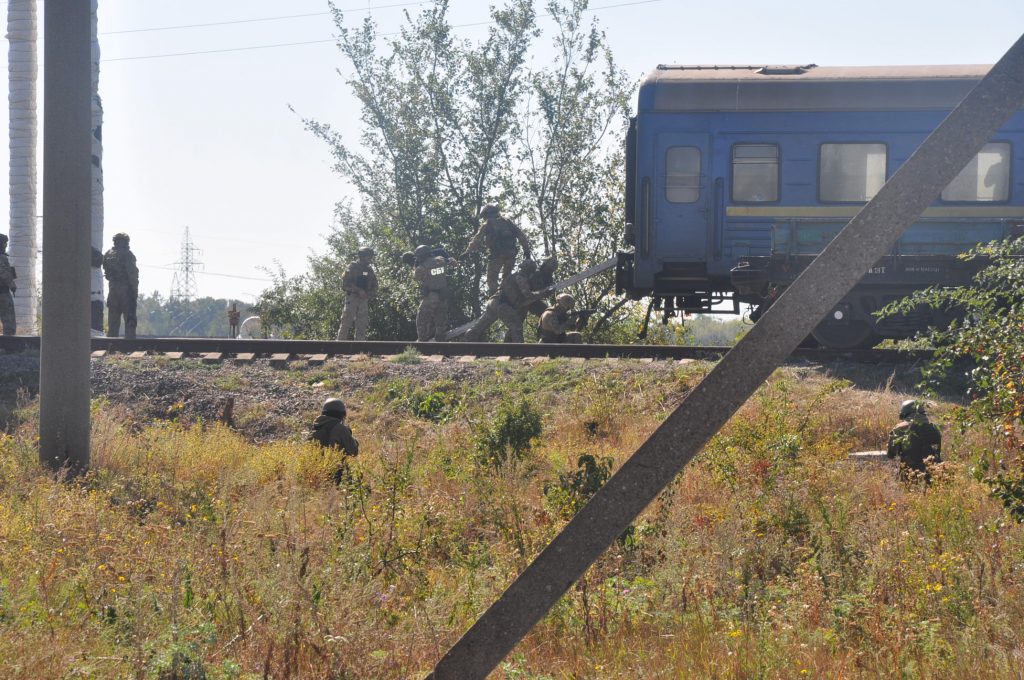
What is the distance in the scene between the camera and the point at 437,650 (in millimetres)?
4059

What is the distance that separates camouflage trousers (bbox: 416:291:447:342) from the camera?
51.2 feet

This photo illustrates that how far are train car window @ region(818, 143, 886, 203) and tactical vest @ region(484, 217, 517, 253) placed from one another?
5.02m

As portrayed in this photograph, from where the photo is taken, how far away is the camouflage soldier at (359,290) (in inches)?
619

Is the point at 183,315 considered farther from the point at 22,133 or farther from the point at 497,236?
the point at 497,236

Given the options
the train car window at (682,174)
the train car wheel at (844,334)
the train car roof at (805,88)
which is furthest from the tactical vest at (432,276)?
the train car wheel at (844,334)

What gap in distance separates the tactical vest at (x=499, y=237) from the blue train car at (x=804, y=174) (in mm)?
2854

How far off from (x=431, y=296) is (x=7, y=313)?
21.1ft

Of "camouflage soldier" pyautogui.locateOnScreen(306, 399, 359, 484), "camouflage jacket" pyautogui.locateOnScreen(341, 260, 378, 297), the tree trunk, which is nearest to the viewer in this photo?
"camouflage soldier" pyautogui.locateOnScreen(306, 399, 359, 484)

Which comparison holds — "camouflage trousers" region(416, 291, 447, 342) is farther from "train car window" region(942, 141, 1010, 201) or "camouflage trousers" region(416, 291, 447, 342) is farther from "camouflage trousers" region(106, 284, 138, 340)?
"train car window" region(942, 141, 1010, 201)

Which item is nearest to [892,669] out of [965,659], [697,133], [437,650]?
[965,659]

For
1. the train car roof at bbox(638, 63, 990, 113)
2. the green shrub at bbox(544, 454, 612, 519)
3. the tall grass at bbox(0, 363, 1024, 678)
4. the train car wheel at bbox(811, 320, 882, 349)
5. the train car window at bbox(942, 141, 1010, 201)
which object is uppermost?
the train car roof at bbox(638, 63, 990, 113)

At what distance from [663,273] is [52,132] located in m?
8.94

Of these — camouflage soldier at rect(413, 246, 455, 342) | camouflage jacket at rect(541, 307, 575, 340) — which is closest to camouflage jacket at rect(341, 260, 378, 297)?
camouflage soldier at rect(413, 246, 455, 342)

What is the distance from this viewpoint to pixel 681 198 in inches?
547
